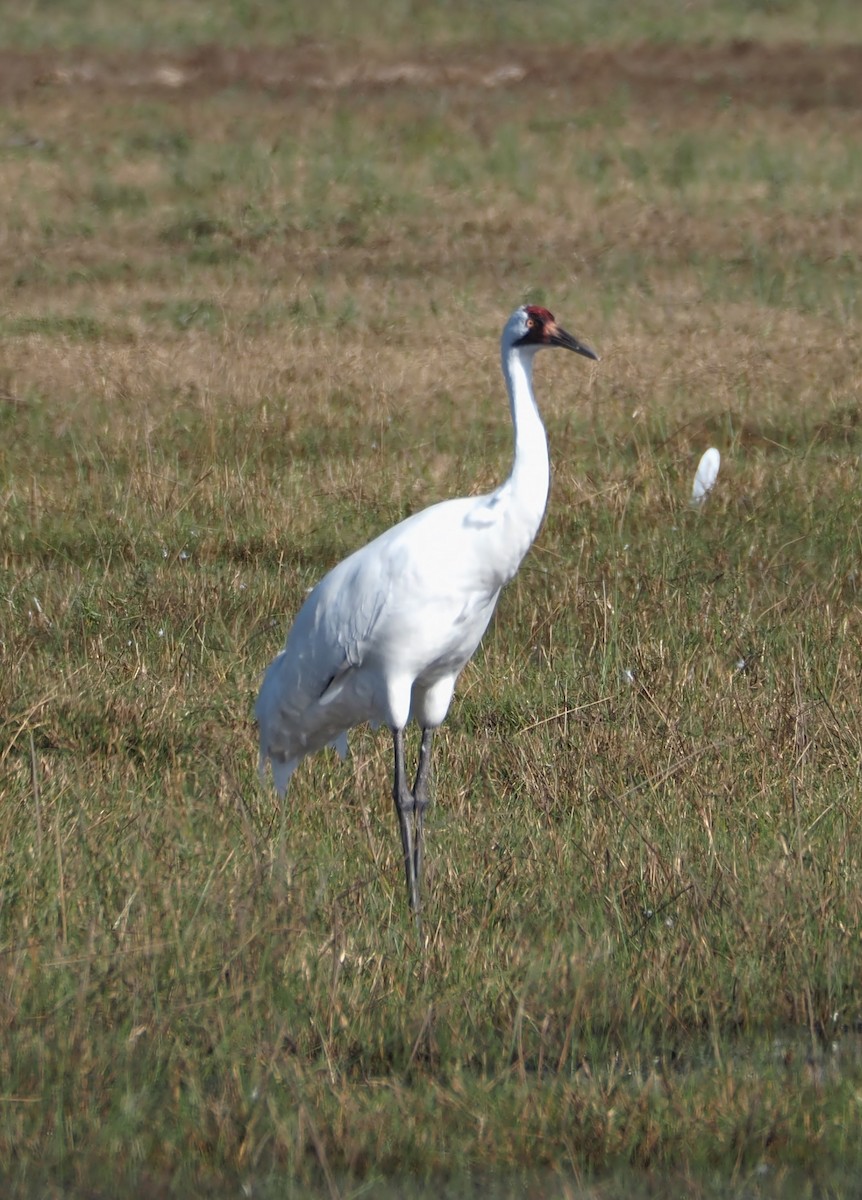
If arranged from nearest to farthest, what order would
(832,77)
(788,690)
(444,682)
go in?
(444,682)
(788,690)
(832,77)

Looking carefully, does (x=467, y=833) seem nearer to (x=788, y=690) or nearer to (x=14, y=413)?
(x=788, y=690)

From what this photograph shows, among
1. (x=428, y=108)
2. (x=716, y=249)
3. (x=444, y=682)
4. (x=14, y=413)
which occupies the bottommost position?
(x=444, y=682)

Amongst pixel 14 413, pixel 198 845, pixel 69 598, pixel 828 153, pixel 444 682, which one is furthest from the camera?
pixel 828 153

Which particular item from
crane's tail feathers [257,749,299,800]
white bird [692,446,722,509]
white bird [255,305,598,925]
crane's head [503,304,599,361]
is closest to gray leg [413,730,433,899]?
white bird [255,305,598,925]

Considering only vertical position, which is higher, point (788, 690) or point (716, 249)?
point (716, 249)

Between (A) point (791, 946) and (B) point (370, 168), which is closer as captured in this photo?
(A) point (791, 946)

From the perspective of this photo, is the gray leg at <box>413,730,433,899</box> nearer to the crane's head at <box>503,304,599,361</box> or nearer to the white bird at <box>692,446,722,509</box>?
the crane's head at <box>503,304,599,361</box>

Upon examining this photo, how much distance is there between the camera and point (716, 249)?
1497 cm

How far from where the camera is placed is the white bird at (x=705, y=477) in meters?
7.68

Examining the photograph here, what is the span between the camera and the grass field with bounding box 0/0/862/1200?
3.09m

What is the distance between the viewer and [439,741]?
5.35 m

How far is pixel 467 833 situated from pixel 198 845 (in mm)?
684

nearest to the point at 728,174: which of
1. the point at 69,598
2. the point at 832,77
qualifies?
the point at 832,77

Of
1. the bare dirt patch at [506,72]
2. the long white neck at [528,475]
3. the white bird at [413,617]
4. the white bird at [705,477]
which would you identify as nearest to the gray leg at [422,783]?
the white bird at [413,617]
